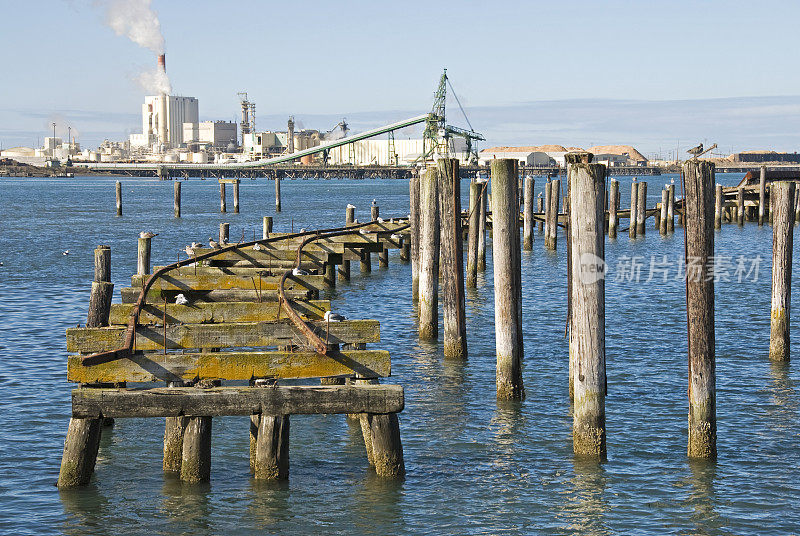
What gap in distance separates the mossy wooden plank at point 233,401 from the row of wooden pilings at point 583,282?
249 centimetres

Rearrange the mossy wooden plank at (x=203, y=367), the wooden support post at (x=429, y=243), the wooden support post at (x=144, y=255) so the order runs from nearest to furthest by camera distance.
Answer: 1. the mossy wooden plank at (x=203, y=367)
2. the wooden support post at (x=429, y=243)
3. the wooden support post at (x=144, y=255)

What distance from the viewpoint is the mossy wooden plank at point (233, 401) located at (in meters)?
9.41

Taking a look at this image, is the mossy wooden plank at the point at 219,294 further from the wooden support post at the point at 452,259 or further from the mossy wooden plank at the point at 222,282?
the wooden support post at the point at 452,259

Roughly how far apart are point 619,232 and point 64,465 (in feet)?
140

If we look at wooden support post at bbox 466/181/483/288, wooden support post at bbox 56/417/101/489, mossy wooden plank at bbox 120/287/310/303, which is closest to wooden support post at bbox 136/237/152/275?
mossy wooden plank at bbox 120/287/310/303

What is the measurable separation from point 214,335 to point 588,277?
13.4ft

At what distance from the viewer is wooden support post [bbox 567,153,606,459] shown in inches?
422

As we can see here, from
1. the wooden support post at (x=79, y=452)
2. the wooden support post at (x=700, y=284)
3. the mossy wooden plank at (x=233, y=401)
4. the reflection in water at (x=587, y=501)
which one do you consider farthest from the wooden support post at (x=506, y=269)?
the wooden support post at (x=79, y=452)

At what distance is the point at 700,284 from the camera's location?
423 inches

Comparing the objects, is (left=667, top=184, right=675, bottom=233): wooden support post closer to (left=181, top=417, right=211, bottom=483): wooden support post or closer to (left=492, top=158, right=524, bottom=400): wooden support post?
(left=492, top=158, right=524, bottom=400): wooden support post

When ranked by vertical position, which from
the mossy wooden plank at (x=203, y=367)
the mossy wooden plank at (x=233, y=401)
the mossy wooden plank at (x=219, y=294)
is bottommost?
the mossy wooden plank at (x=233, y=401)

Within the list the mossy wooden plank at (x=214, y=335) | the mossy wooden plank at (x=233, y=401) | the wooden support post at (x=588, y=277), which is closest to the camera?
the mossy wooden plank at (x=233, y=401)

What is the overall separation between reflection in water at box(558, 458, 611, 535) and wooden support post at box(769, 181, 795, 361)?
20.2ft

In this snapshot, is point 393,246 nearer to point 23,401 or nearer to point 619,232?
point 23,401
